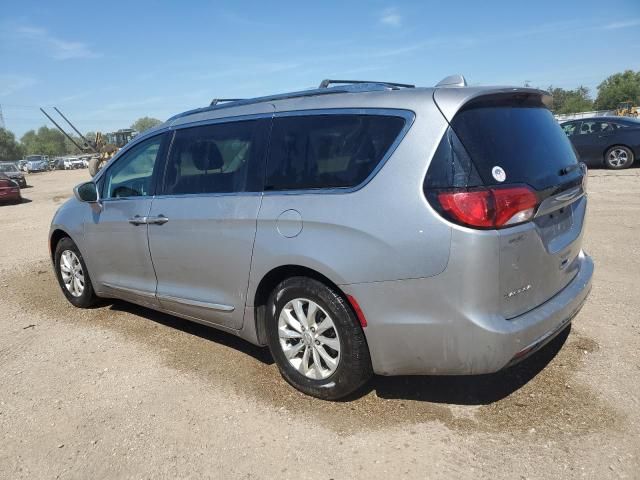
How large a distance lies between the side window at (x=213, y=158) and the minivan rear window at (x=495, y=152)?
1358 mm

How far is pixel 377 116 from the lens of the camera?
292cm

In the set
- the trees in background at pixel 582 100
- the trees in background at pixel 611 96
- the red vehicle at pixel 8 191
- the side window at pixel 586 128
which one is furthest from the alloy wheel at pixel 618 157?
the trees in background at pixel 611 96

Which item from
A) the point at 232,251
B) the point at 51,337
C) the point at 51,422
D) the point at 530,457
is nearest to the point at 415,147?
the point at 232,251

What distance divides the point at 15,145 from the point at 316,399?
11367cm

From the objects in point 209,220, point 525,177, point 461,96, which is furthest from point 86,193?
point 525,177

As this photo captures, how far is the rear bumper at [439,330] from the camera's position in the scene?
2.61m

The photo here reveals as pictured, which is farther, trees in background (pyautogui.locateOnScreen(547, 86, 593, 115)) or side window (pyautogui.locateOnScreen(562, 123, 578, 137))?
trees in background (pyautogui.locateOnScreen(547, 86, 593, 115))

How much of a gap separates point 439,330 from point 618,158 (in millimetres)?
14103

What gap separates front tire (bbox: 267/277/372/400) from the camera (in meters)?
2.98

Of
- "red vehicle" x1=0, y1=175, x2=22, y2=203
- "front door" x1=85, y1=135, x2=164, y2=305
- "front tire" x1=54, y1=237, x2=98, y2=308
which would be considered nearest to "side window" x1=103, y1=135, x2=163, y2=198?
"front door" x1=85, y1=135, x2=164, y2=305

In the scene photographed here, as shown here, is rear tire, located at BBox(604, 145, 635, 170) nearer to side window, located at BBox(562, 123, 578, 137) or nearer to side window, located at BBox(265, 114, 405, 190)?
side window, located at BBox(562, 123, 578, 137)

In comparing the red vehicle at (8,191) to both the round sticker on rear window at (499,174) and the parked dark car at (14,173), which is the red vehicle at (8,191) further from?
the round sticker on rear window at (499,174)

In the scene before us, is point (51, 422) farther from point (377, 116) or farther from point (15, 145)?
point (15, 145)

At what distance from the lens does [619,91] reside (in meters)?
81.6
